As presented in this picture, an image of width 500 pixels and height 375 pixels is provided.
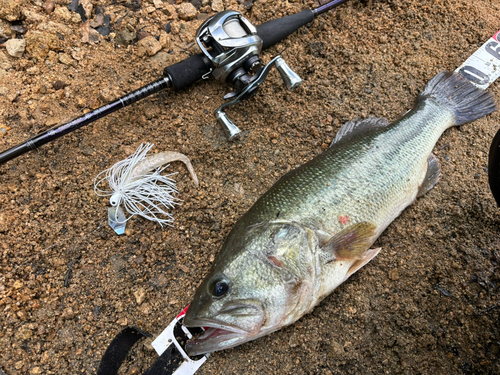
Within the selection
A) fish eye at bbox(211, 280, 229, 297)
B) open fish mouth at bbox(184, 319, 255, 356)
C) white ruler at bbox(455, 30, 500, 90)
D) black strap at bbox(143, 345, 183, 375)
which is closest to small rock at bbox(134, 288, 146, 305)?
black strap at bbox(143, 345, 183, 375)

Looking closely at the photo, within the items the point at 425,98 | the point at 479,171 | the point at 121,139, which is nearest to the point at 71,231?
the point at 121,139

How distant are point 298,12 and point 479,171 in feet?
7.15

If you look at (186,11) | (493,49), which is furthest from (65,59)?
(493,49)

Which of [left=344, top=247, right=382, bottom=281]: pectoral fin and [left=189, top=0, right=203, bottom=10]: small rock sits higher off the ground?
[left=189, top=0, right=203, bottom=10]: small rock

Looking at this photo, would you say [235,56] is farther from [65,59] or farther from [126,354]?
[126,354]

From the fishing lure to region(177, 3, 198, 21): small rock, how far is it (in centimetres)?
141

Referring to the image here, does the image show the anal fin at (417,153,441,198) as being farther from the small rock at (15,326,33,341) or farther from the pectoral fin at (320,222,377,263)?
the small rock at (15,326,33,341)

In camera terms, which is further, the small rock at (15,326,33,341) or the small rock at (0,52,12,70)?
the small rock at (0,52,12,70)

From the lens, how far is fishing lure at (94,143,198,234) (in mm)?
2602

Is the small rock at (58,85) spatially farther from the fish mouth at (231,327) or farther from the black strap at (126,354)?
the fish mouth at (231,327)

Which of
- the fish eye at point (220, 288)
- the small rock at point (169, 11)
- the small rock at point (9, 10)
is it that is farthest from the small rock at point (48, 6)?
the fish eye at point (220, 288)

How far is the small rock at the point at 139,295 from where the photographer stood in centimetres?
240

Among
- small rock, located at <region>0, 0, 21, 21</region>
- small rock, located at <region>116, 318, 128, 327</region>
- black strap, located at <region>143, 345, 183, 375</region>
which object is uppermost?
small rock, located at <region>0, 0, 21, 21</region>

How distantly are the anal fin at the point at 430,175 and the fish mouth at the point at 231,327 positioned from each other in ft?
5.52
